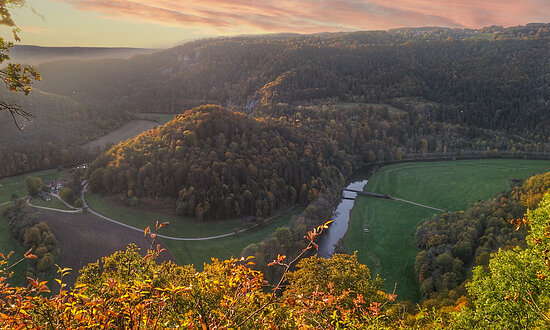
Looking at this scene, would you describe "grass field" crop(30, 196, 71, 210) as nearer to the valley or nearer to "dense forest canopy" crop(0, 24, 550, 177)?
the valley

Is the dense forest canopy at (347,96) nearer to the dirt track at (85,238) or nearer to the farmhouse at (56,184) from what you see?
the farmhouse at (56,184)

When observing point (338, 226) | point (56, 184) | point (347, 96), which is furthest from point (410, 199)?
point (347, 96)

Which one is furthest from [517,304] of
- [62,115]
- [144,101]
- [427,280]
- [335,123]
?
[144,101]

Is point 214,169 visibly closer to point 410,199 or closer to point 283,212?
point 283,212

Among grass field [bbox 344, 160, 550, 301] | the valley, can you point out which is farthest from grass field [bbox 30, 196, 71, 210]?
grass field [bbox 344, 160, 550, 301]

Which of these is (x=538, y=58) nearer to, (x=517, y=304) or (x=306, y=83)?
(x=306, y=83)
